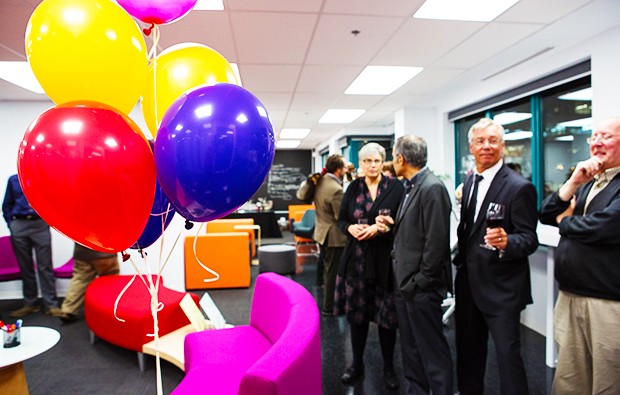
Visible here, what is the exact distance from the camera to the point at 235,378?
1.94 metres

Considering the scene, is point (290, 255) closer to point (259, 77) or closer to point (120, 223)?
point (259, 77)

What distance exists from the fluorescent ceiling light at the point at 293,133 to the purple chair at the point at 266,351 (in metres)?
6.60

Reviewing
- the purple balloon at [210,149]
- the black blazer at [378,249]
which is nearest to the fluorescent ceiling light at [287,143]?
the black blazer at [378,249]

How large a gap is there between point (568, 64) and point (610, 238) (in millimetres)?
2528

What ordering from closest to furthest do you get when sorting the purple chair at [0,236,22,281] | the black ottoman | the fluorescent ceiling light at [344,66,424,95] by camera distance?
the fluorescent ceiling light at [344,66,424,95] < the purple chair at [0,236,22,281] < the black ottoman

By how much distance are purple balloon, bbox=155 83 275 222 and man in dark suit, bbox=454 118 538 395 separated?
129 centimetres

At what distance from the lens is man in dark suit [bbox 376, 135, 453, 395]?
6.59 ft

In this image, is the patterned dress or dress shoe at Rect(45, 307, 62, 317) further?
dress shoe at Rect(45, 307, 62, 317)

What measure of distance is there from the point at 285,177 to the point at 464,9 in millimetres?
10391

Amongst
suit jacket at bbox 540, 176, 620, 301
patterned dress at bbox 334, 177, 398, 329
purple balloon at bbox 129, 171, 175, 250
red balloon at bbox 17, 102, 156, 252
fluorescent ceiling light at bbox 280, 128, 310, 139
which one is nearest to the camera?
red balloon at bbox 17, 102, 156, 252

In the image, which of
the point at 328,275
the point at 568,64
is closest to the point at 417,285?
the point at 328,275

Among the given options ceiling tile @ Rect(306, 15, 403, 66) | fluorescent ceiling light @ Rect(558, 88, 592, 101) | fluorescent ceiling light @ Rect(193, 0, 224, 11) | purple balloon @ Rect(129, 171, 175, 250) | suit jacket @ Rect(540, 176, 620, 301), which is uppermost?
fluorescent ceiling light @ Rect(193, 0, 224, 11)

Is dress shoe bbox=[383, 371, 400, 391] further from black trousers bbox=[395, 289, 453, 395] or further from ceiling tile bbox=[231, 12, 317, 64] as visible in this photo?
ceiling tile bbox=[231, 12, 317, 64]

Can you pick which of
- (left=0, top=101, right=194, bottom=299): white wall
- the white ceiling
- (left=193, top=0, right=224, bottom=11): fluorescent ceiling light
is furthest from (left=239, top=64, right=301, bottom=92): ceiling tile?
(left=0, top=101, right=194, bottom=299): white wall
